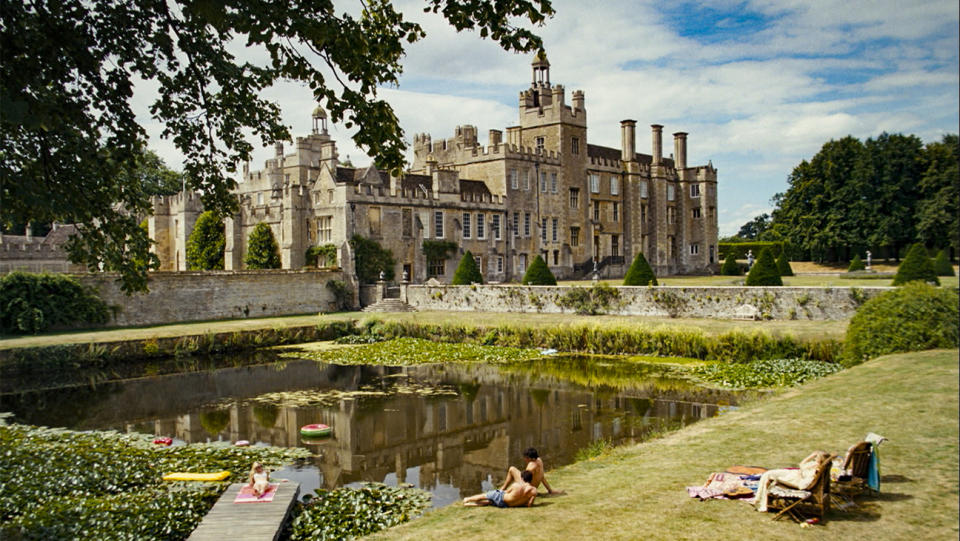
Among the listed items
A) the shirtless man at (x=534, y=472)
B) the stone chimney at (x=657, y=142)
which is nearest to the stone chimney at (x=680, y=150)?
the stone chimney at (x=657, y=142)

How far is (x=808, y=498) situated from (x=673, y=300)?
19.5m

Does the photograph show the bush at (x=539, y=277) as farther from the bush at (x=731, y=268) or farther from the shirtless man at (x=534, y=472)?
the shirtless man at (x=534, y=472)

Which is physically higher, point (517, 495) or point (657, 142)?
point (657, 142)

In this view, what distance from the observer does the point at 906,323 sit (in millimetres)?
15062

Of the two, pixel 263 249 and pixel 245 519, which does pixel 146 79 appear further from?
pixel 263 249

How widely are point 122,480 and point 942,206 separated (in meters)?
43.1

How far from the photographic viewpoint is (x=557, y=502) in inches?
325

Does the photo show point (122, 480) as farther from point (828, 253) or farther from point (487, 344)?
point (828, 253)

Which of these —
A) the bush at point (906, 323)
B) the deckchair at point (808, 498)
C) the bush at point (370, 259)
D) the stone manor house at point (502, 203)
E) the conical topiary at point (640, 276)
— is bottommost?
the deckchair at point (808, 498)

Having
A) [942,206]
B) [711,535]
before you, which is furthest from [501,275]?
[711,535]

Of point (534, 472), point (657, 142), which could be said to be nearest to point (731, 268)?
point (657, 142)

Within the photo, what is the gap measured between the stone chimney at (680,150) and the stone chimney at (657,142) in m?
3.31

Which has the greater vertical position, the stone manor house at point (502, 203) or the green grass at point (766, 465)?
the stone manor house at point (502, 203)

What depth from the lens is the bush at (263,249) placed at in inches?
1430
